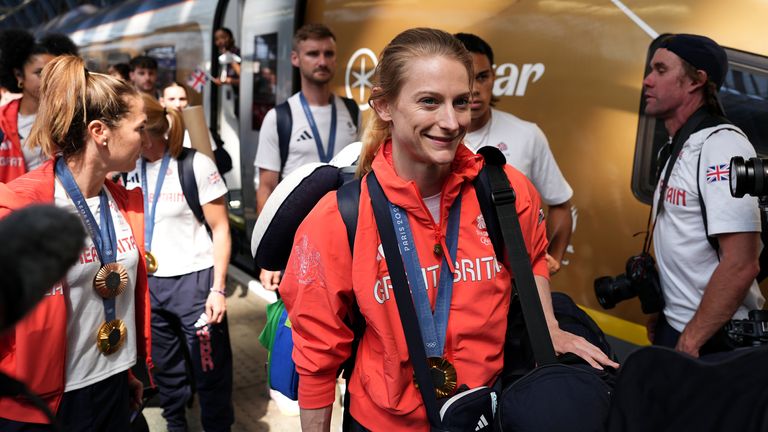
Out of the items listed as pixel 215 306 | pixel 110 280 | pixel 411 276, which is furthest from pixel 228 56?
pixel 411 276

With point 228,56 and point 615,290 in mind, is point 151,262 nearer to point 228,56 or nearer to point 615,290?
point 615,290

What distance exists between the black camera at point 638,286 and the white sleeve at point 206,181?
192cm

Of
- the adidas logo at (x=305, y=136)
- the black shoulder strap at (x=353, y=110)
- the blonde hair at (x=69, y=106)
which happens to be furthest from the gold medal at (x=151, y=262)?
the black shoulder strap at (x=353, y=110)

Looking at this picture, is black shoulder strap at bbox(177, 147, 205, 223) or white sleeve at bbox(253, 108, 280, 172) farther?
white sleeve at bbox(253, 108, 280, 172)

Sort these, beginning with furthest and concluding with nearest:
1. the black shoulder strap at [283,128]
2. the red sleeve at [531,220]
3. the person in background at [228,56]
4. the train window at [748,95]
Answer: the person in background at [228,56]
the black shoulder strap at [283,128]
the train window at [748,95]
the red sleeve at [531,220]

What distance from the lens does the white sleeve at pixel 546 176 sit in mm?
3184

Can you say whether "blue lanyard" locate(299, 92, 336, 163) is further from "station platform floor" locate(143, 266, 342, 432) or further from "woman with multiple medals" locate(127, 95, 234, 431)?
"station platform floor" locate(143, 266, 342, 432)

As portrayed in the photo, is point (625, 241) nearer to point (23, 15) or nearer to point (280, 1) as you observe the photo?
point (280, 1)

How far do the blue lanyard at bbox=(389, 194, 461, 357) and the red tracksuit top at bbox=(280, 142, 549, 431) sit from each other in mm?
17

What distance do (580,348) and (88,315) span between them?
1487 millimetres

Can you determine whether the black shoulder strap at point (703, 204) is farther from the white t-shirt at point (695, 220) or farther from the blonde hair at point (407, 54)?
the blonde hair at point (407, 54)

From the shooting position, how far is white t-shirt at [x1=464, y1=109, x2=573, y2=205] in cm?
313

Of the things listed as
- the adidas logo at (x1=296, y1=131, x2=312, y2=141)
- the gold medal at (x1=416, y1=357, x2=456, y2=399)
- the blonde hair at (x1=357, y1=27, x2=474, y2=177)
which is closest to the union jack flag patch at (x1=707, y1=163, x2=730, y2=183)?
the blonde hair at (x1=357, y1=27, x2=474, y2=177)

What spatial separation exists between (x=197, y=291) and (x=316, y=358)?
6.41 ft
